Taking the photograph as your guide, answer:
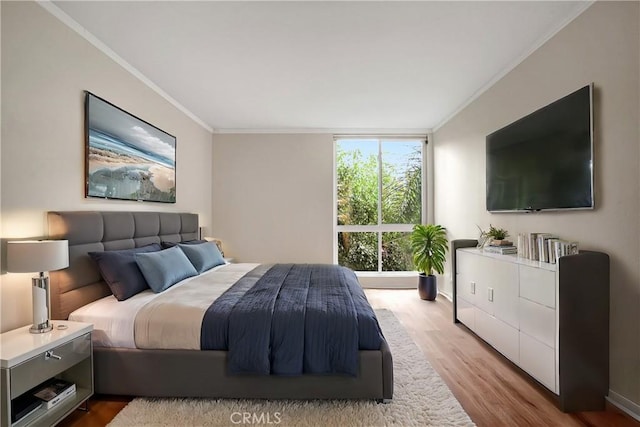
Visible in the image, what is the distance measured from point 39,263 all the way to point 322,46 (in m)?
2.52

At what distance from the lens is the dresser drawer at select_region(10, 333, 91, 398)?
151 centimetres

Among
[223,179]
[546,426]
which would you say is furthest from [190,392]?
[223,179]

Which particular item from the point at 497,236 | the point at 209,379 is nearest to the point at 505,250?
the point at 497,236

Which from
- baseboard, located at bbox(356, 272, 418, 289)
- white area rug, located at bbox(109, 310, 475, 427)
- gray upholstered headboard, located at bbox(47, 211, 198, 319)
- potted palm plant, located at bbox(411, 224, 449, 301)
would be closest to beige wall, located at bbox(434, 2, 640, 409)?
white area rug, located at bbox(109, 310, 475, 427)

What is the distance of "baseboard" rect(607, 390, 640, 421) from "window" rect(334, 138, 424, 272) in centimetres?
338

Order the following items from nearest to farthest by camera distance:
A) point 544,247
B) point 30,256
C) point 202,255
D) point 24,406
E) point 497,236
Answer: point 24,406 → point 30,256 → point 544,247 → point 497,236 → point 202,255

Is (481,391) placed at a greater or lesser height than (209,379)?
lesser

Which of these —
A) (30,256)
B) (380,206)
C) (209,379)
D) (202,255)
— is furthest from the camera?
(380,206)

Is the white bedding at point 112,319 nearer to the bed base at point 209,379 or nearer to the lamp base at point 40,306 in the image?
the bed base at point 209,379

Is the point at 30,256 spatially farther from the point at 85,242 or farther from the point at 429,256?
the point at 429,256

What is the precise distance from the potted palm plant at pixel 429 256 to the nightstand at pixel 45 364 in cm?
395

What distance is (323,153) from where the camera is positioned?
5133 millimetres

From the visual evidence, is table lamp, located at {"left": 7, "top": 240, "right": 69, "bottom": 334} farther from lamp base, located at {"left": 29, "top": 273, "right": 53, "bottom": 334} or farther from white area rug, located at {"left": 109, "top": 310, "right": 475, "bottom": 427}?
white area rug, located at {"left": 109, "top": 310, "right": 475, "bottom": 427}

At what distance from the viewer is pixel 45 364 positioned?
1.65 metres
